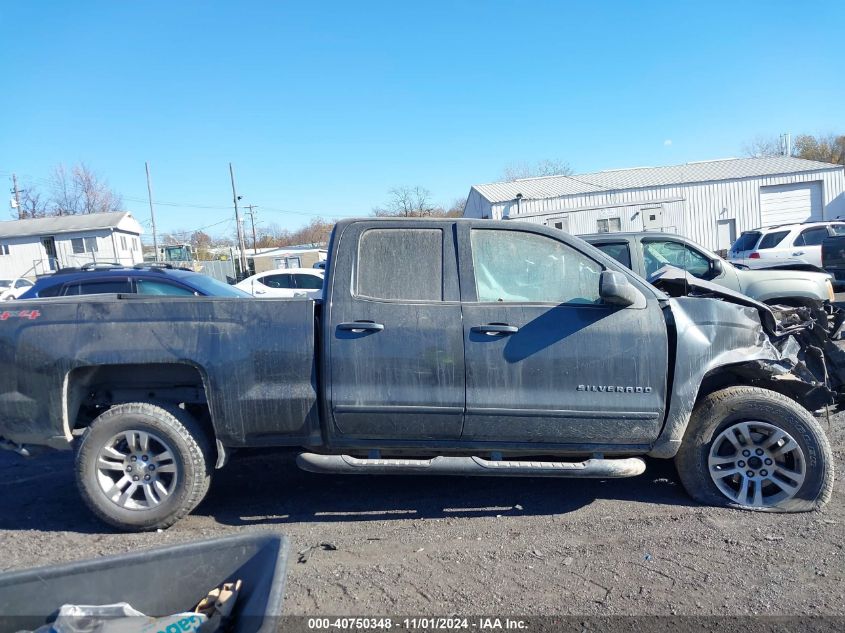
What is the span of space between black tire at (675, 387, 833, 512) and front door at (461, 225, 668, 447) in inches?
14.8

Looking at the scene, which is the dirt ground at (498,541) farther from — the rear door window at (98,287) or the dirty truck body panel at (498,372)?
the rear door window at (98,287)

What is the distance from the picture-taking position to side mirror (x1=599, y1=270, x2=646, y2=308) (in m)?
3.75

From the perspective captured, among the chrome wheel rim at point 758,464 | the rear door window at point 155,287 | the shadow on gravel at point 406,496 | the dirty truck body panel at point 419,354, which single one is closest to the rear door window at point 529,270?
the dirty truck body panel at point 419,354

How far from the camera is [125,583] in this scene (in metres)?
2.20

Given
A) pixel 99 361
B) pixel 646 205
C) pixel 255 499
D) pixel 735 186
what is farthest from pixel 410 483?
pixel 735 186

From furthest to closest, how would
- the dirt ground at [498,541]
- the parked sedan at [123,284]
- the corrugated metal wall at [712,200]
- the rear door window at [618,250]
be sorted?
the corrugated metal wall at [712,200] < the parked sedan at [123,284] < the rear door window at [618,250] < the dirt ground at [498,541]

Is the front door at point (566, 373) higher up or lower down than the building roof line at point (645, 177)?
lower down

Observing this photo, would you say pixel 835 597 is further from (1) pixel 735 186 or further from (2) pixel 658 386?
(1) pixel 735 186

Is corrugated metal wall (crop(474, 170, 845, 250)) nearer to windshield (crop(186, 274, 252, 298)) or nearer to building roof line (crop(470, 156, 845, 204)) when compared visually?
building roof line (crop(470, 156, 845, 204))

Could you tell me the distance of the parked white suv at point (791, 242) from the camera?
A: 15.7 metres

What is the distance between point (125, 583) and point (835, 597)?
10.5 ft

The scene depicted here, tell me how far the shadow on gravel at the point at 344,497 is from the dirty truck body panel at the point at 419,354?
0.49 metres

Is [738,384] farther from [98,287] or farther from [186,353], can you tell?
[98,287]

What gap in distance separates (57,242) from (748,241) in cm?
4065
